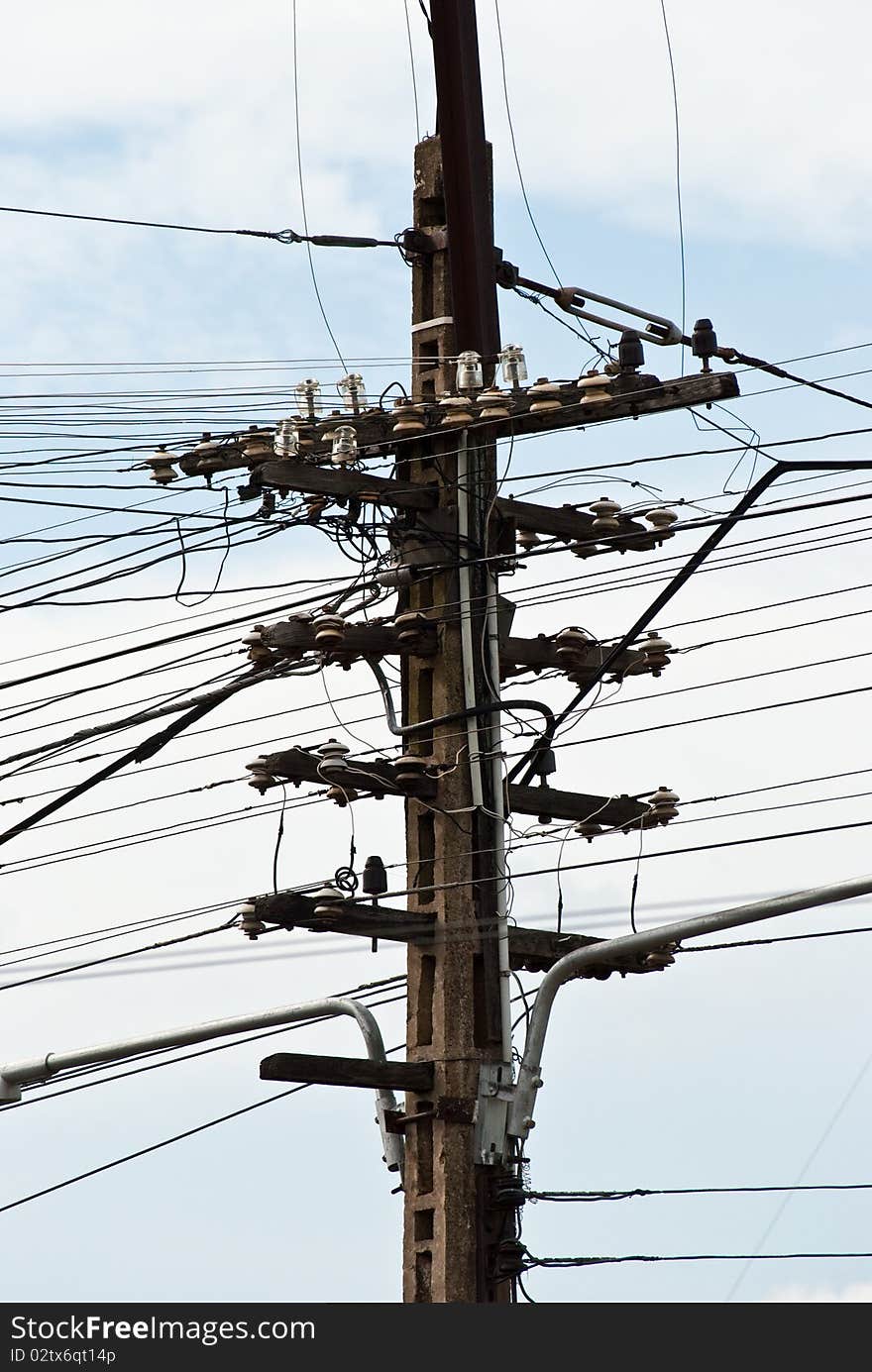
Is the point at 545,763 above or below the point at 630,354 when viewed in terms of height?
below

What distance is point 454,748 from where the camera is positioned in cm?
1667

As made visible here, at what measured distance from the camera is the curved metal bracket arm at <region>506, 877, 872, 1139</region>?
47.3ft

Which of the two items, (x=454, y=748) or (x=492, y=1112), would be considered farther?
(x=454, y=748)

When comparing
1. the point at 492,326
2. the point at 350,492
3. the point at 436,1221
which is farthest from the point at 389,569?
the point at 436,1221

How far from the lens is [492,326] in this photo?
17266 mm

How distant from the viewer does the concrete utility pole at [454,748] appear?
15.6 m

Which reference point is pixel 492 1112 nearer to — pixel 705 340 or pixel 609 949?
pixel 609 949

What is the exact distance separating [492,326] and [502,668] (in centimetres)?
244

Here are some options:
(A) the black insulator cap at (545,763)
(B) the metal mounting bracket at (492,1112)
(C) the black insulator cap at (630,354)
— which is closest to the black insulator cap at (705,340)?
(C) the black insulator cap at (630,354)

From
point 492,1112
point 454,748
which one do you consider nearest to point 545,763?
point 454,748

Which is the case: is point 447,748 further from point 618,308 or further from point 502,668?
point 618,308

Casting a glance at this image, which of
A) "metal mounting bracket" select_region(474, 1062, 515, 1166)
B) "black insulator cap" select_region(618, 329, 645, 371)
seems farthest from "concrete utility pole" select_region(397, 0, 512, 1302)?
"black insulator cap" select_region(618, 329, 645, 371)

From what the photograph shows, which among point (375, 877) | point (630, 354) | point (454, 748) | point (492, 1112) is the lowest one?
point (492, 1112)

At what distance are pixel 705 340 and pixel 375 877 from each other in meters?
4.26
